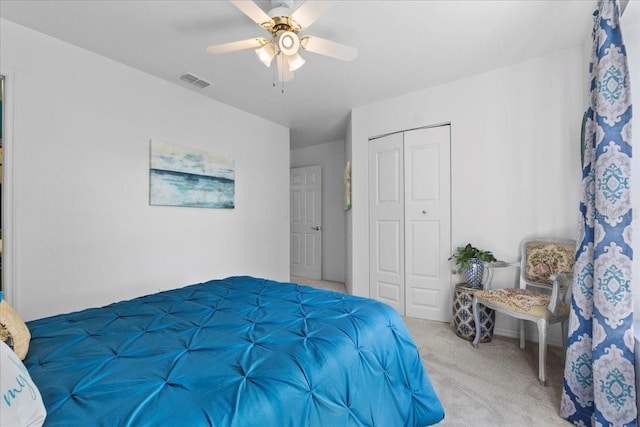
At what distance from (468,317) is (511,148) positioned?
1.59 metres

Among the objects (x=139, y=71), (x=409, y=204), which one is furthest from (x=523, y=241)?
(x=139, y=71)

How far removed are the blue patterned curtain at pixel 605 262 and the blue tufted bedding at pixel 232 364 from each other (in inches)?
30.8

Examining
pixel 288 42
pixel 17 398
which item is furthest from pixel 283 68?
pixel 17 398

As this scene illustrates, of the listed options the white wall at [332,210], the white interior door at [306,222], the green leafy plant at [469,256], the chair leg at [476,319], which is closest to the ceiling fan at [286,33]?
the green leafy plant at [469,256]

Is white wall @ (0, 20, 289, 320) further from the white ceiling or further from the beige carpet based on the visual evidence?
the beige carpet

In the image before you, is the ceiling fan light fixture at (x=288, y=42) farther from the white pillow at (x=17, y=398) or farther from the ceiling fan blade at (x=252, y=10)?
Result: the white pillow at (x=17, y=398)

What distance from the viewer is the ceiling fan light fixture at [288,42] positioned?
1.78 metres

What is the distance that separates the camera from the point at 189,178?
321 cm

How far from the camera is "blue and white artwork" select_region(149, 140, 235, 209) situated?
2.94 m

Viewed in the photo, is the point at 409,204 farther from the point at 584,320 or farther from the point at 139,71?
the point at 139,71

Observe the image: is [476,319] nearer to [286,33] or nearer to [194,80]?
[286,33]

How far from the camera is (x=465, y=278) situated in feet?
9.40

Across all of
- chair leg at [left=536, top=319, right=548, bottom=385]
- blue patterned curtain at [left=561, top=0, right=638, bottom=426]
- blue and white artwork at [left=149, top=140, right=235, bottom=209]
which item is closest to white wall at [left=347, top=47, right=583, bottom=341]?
chair leg at [left=536, top=319, right=548, bottom=385]

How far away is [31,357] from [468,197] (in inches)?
127
